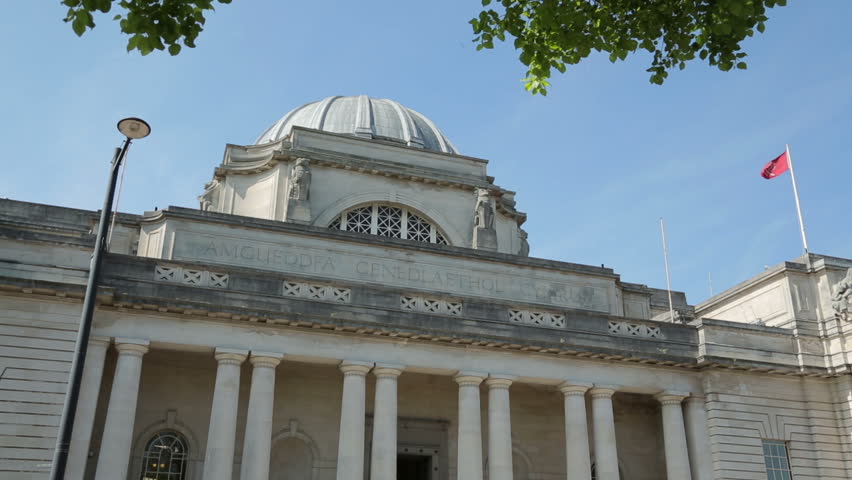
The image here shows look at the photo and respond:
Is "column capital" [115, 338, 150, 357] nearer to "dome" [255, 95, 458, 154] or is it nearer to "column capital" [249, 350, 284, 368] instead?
"column capital" [249, 350, 284, 368]

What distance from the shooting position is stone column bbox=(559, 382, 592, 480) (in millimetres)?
26641

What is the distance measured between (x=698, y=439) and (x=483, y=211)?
527 inches

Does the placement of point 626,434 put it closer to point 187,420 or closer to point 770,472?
point 770,472

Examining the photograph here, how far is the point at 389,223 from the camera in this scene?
3600 centimetres

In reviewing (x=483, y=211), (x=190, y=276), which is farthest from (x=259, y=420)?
(x=483, y=211)

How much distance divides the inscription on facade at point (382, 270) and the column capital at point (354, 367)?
183 inches

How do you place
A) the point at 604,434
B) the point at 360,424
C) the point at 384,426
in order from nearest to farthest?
the point at 360,424
the point at 384,426
the point at 604,434

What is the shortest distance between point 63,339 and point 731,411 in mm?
22110

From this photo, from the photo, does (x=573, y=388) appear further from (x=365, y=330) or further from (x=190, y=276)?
(x=190, y=276)

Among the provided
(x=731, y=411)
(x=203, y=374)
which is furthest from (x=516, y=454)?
(x=203, y=374)

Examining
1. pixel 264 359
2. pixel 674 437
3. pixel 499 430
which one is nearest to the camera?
pixel 264 359

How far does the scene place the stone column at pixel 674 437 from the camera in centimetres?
2788

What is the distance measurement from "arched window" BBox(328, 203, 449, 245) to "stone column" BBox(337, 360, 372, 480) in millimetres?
10799

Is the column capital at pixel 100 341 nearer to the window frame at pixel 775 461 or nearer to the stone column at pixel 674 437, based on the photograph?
the stone column at pixel 674 437
